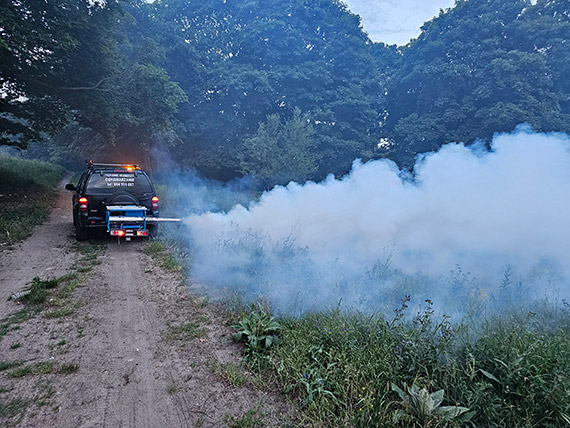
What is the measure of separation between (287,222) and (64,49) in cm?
1181

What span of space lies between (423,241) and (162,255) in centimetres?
629

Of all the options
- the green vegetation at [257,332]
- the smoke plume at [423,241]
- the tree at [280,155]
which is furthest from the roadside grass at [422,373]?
the tree at [280,155]

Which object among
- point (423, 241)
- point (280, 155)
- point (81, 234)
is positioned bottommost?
point (81, 234)

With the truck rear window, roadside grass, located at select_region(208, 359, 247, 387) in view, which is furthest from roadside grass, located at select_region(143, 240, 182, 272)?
roadside grass, located at select_region(208, 359, 247, 387)

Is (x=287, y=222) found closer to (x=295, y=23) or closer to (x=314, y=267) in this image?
(x=314, y=267)

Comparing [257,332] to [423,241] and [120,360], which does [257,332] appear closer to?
[120,360]

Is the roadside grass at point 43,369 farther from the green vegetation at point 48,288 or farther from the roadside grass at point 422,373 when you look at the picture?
the roadside grass at point 422,373

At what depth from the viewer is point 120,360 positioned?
3455 mm

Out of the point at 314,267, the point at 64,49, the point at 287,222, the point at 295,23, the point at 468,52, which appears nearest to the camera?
the point at 314,267

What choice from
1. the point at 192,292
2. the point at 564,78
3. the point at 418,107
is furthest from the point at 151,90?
the point at 564,78

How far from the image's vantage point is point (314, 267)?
19.0 ft

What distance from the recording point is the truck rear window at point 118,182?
25.6 feet

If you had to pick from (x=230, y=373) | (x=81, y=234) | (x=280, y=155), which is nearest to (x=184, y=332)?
(x=230, y=373)

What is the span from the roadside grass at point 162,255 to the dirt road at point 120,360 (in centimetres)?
60
